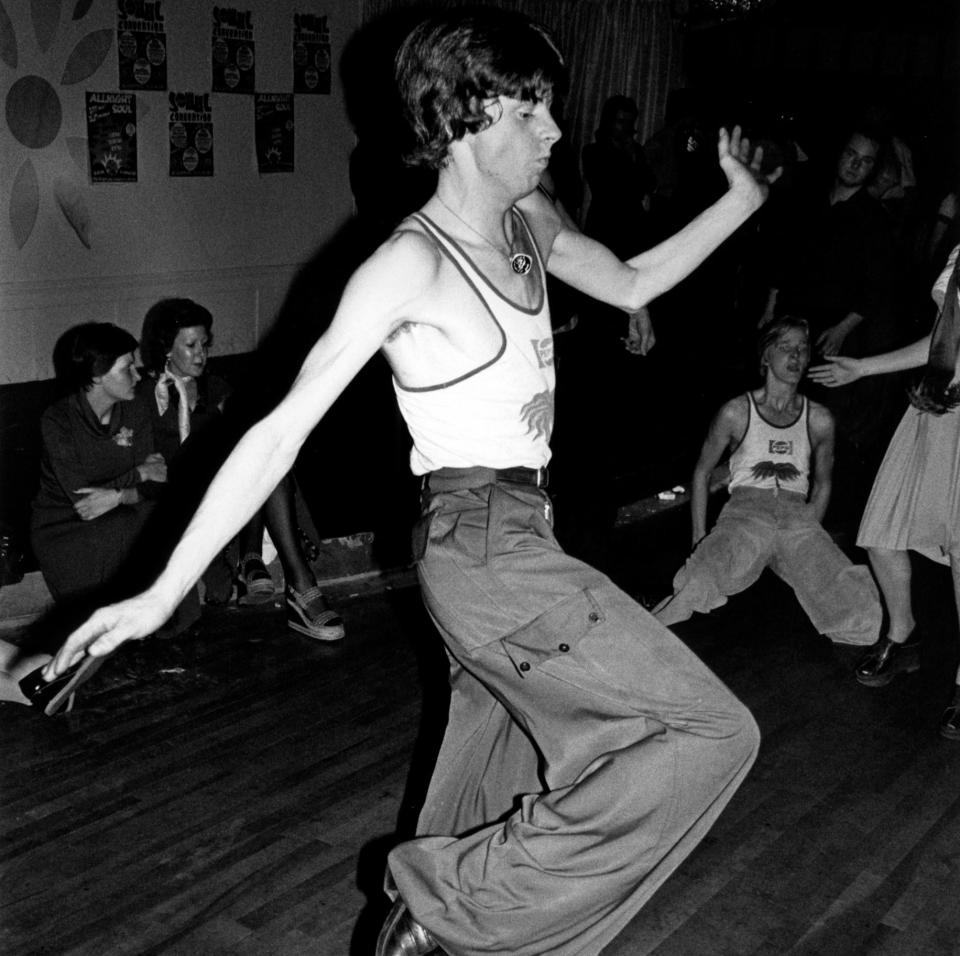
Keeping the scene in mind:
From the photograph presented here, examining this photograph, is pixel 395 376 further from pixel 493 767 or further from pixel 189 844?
pixel 189 844

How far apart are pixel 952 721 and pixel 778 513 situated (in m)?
1.07

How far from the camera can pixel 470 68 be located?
2221mm

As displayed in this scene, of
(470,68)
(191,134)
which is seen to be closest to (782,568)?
(470,68)

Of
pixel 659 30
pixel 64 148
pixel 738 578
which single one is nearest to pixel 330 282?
pixel 64 148

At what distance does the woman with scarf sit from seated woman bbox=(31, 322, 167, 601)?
2276mm

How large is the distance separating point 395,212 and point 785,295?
3257 mm

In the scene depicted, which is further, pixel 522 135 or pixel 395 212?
pixel 395 212

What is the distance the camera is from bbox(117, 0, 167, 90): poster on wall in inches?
317

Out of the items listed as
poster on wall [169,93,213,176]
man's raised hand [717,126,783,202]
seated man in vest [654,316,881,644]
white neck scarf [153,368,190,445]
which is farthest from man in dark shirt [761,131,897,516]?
poster on wall [169,93,213,176]

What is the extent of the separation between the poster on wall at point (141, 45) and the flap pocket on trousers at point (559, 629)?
22.6ft

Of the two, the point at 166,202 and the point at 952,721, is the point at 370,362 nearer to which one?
the point at 166,202

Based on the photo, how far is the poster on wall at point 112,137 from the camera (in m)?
7.99

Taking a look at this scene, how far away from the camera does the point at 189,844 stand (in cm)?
305

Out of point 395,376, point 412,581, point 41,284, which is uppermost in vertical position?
point 395,376
